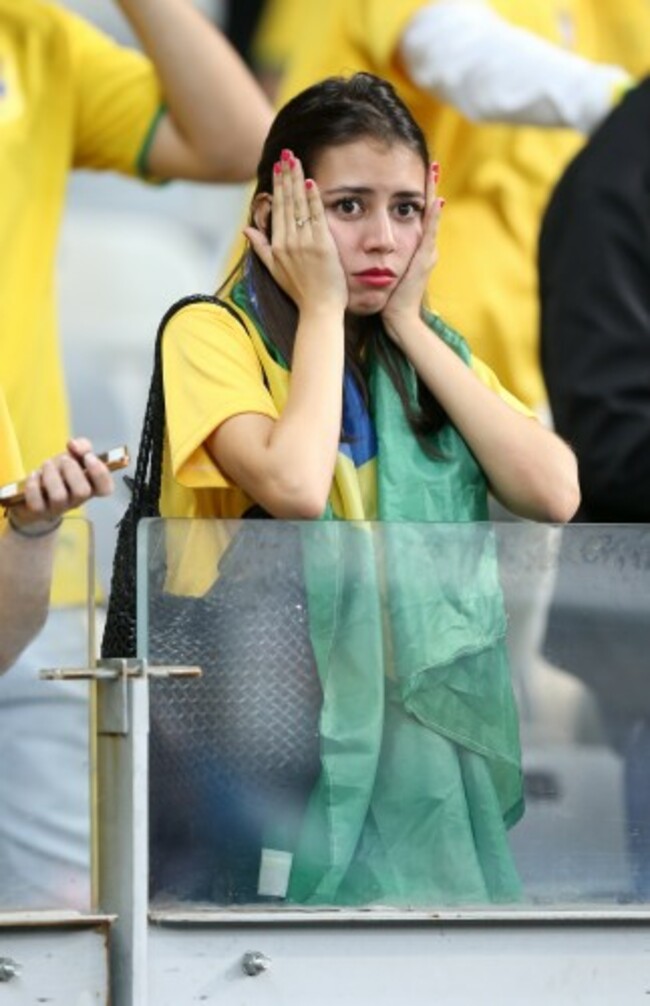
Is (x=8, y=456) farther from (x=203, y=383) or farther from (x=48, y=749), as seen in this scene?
(x=48, y=749)

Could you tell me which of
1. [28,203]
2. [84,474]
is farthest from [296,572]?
[28,203]

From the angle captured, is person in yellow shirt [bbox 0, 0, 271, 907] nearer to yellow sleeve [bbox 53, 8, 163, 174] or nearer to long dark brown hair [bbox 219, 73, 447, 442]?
yellow sleeve [bbox 53, 8, 163, 174]

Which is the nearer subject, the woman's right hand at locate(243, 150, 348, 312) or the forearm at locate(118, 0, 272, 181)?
the woman's right hand at locate(243, 150, 348, 312)

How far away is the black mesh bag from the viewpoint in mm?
3439

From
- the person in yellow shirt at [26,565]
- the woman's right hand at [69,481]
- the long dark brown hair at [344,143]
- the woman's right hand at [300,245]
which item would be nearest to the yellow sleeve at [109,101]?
the long dark brown hair at [344,143]

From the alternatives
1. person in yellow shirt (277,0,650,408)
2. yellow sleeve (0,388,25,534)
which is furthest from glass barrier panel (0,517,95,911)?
person in yellow shirt (277,0,650,408)

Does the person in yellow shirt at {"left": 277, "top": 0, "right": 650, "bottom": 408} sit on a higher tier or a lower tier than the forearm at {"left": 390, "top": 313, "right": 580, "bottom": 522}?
higher

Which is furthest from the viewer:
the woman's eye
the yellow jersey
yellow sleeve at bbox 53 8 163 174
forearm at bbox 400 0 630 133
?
forearm at bbox 400 0 630 133

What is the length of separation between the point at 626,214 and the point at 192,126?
30.4 inches

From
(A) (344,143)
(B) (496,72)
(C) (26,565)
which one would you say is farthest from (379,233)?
(B) (496,72)

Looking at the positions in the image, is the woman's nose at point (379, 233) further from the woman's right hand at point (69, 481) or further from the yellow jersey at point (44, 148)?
the yellow jersey at point (44, 148)

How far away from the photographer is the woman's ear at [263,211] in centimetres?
391

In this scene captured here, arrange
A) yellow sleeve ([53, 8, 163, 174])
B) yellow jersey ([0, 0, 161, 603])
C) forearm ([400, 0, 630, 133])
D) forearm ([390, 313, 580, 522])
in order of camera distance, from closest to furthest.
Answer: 1. forearm ([390, 313, 580, 522])
2. yellow jersey ([0, 0, 161, 603])
3. yellow sleeve ([53, 8, 163, 174])
4. forearm ([400, 0, 630, 133])

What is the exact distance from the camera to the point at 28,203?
471 centimetres
